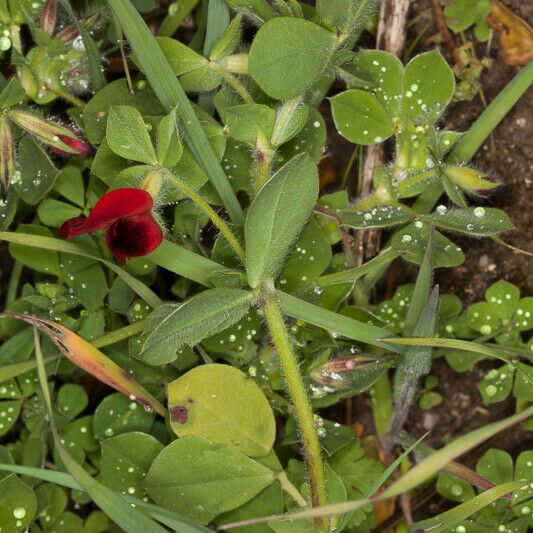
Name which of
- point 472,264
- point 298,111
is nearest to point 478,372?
point 472,264

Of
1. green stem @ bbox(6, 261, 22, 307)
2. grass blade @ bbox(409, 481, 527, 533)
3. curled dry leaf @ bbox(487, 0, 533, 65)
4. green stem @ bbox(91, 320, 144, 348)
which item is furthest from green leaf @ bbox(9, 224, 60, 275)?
curled dry leaf @ bbox(487, 0, 533, 65)

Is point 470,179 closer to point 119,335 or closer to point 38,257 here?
point 119,335

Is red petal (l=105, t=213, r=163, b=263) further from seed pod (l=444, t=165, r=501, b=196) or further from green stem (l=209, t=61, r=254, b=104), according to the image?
seed pod (l=444, t=165, r=501, b=196)

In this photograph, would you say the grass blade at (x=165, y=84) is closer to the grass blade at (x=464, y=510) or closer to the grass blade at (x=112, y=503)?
the grass blade at (x=112, y=503)

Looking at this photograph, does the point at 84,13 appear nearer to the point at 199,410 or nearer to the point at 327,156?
the point at 327,156

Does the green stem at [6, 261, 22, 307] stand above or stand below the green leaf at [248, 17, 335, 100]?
below

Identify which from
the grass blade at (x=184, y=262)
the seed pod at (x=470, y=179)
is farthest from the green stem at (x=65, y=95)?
the seed pod at (x=470, y=179)
